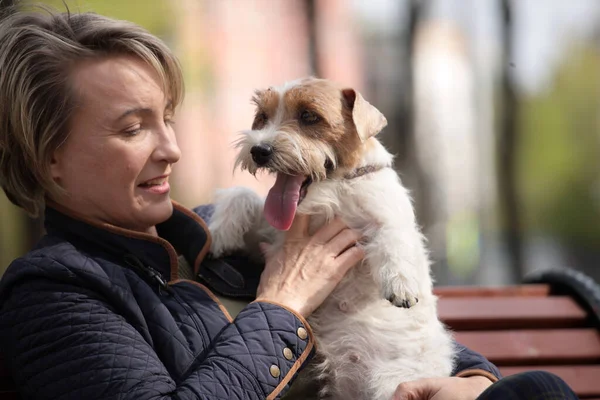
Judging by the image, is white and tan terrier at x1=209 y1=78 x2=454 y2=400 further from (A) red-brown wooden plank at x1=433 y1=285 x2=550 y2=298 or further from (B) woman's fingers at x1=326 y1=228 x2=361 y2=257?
(A) red-brown wooden plank at x1=433 y1=285 x2=550 y2=298

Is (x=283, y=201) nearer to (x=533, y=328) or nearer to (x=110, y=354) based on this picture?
(x=110, y=354)

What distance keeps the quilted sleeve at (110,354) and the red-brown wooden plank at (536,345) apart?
1.46 m

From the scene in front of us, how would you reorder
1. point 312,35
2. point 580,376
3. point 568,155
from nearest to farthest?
1. point 580,376
2. point 312,35
3. point 568,155

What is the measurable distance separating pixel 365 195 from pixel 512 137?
7.06 meters

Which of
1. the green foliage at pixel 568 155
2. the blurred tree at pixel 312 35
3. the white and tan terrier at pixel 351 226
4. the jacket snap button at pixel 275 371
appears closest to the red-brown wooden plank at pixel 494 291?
the white and tan terrier at pixel 351 226

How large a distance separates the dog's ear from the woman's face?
2.53ft

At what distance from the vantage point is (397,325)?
8.52ft

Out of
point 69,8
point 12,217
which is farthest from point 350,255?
point 12,217

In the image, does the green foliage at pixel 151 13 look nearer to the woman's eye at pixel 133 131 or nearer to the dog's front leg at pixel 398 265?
the woman's eye at pixel 133 131

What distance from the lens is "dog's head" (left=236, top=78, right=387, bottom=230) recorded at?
267 cm

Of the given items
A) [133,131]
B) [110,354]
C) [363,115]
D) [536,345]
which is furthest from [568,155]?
[110,354]

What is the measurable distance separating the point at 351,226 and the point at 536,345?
1.35 metres

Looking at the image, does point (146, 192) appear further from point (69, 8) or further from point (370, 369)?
point (370, 369)

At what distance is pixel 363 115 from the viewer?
277cm
